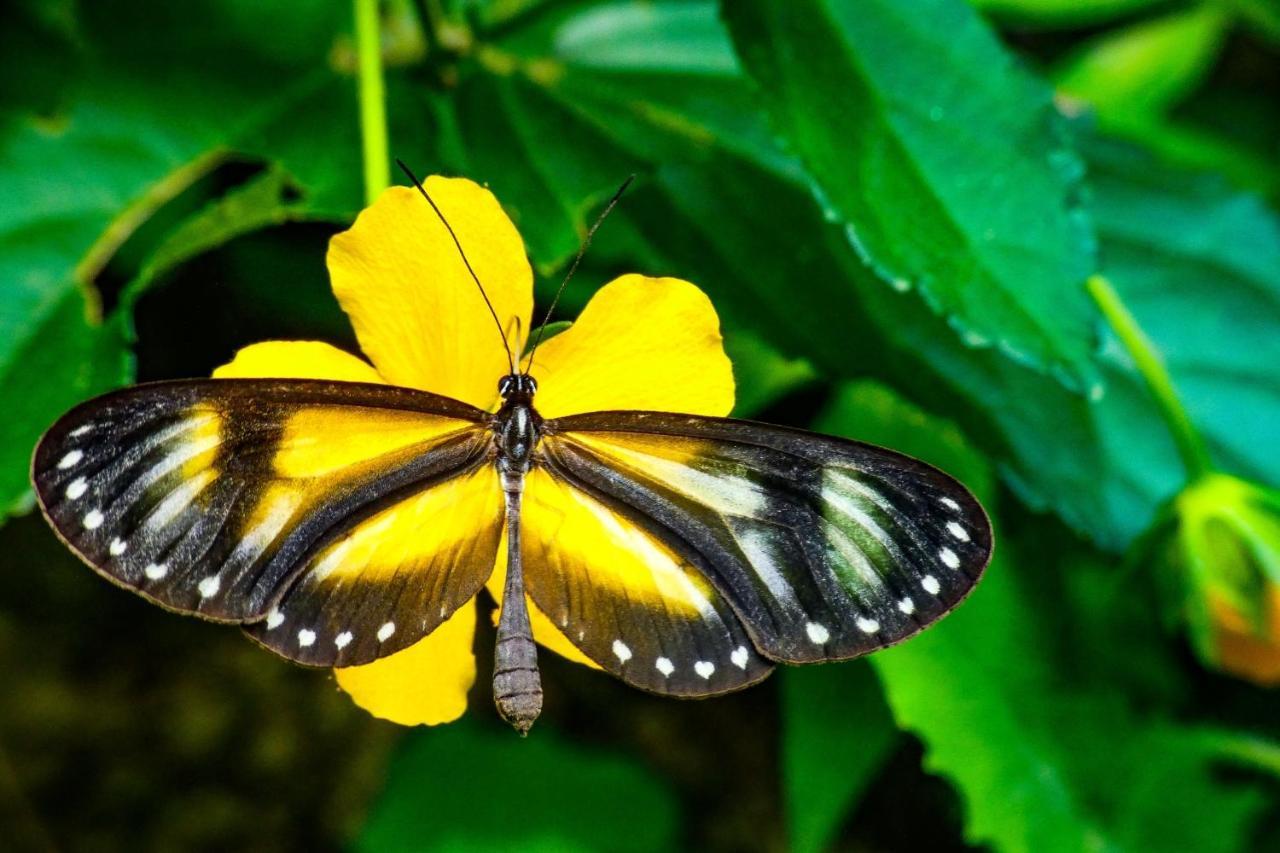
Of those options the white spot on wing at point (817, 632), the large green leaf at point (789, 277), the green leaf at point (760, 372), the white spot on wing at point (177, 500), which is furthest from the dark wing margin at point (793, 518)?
the green leaf at point (760, 372)

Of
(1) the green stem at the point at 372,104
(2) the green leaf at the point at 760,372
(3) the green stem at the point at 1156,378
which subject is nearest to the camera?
(1) the green stem at the point at 372,104

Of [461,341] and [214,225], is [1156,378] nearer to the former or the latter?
[461,341]

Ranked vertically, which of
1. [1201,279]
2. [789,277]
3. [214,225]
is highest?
[214,225]

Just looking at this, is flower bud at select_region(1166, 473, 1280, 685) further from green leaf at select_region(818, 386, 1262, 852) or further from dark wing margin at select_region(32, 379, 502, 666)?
dark wing margin at select_region(32, 379, 502, 666)

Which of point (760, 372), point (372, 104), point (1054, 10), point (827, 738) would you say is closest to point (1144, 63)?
point (1054, 10)

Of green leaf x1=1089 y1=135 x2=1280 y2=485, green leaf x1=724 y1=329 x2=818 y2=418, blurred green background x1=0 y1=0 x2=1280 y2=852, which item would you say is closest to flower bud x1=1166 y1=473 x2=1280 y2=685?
blurred green background x1=0 y1=0 x2=1280 y2=852

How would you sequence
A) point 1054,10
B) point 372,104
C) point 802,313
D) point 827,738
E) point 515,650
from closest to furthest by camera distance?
point 515,650
point 372,104
point 802,313
point 827,738
point 1054,10

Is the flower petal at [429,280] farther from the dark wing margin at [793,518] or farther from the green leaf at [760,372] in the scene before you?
the green leaf at [760,372]

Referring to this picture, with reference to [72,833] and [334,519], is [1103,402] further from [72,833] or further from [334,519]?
[72,833]
